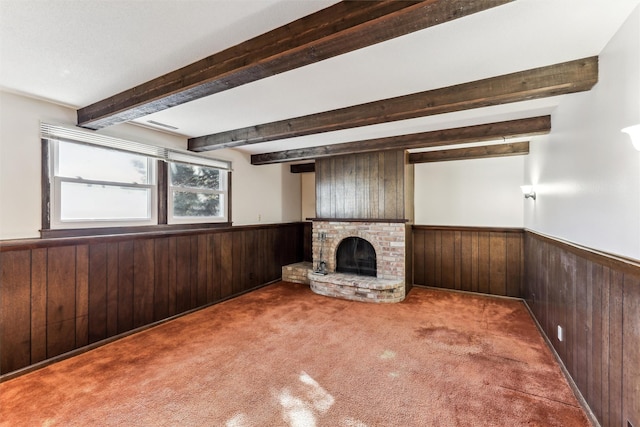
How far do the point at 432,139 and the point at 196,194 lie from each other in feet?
11.6

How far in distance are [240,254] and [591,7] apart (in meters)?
4.77

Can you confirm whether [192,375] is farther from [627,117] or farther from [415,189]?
[415,189]

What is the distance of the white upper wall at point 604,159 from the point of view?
154 cm

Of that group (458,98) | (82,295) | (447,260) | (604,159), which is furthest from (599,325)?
(82,295)

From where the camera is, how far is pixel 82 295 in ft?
9.53

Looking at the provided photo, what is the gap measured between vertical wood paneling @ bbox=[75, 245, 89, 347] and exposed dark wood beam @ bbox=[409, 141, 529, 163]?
15.8ft

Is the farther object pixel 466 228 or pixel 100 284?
pixel 466 228

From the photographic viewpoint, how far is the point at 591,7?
1493 millimetres

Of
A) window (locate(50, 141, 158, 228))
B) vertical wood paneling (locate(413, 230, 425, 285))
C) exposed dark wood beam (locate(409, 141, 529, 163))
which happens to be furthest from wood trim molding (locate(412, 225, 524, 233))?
window (locate(50, 141, 158, 228))

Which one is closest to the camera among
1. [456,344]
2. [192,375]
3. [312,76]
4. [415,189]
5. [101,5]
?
[101,5]

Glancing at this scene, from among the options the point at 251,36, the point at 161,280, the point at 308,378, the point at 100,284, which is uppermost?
the point at 251,36

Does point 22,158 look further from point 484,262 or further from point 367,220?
point 484,262

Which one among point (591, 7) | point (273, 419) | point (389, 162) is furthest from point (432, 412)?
point (389, 162)

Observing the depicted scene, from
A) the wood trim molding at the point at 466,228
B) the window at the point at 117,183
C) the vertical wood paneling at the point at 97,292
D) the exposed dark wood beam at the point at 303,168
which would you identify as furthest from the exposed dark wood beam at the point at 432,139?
the vertical wood paneling at the point at 97,292
